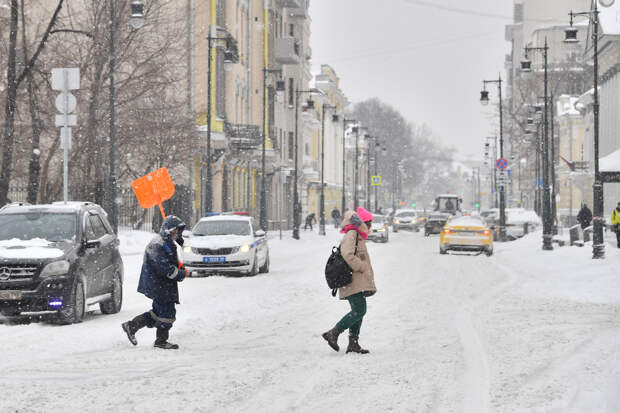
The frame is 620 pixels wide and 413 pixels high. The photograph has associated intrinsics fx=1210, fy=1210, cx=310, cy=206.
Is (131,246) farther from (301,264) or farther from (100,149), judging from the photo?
(301,264)

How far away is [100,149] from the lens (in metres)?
37.1

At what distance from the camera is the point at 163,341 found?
1270 centimetres

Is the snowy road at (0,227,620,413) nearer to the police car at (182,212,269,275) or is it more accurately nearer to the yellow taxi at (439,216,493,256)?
the police car at (182,212,269,275)

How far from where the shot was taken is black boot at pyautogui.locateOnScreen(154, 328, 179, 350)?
41.4 ft

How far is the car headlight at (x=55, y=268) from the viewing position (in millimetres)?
15086

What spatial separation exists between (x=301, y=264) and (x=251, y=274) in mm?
6668

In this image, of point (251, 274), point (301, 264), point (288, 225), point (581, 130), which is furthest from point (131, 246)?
point (581, 130)

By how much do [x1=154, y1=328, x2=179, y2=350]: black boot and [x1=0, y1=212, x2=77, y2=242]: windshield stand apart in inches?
152

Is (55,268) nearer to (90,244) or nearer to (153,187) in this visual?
(90,244)

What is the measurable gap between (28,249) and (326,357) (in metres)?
5.15

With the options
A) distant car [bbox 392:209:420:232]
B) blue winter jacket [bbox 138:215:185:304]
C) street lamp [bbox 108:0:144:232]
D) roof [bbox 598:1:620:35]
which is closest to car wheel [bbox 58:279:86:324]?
blue winter jacket [bbox 138:215:185:304]

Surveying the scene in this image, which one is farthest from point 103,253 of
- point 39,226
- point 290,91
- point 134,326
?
point 290,91

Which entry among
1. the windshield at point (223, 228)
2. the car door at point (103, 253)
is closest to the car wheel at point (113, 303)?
the car door at point (103, 253)

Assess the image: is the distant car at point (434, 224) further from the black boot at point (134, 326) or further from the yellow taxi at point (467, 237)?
the black boot at point (134, 326)
